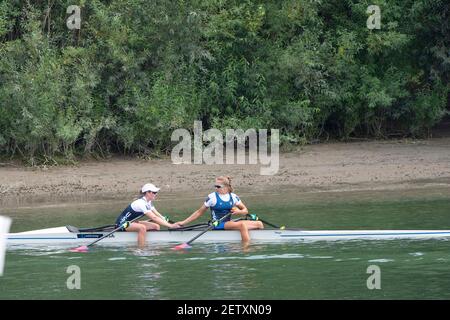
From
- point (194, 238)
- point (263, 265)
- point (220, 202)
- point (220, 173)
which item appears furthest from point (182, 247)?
point (220, 173)

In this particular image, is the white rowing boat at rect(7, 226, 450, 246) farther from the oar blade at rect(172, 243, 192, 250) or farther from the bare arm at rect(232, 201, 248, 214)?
the bare arm at rect(232, 201, 248, 214)

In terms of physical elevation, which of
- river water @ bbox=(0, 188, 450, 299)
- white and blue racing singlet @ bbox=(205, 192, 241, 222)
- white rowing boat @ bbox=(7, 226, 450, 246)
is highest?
white and blue racing singlet @ bbox=(205, 192, 241, 222)

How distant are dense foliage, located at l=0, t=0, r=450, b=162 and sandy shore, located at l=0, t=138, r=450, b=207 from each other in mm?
772

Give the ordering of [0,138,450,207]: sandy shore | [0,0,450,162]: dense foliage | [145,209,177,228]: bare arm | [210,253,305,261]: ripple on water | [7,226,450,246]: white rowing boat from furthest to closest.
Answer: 1. [0,0,450,162]: dense foliage
2. [0,138,450,207]: sandy shore
3. [7,226,450,246]: white rowing boat
4. [145,209,177,228]: bare arm
5. [210,253,305,261]: ripple on water

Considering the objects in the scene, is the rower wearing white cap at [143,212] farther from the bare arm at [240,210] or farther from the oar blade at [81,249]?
the bare arm at [240,210]

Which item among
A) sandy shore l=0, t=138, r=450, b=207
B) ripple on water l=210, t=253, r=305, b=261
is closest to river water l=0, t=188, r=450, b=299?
ripple on water l=210, t=253, r=305, b=261

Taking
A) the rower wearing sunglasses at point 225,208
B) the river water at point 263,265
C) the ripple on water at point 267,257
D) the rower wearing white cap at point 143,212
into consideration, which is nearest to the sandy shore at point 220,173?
the river water at point 263,265

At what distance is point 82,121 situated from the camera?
2541 centimetres

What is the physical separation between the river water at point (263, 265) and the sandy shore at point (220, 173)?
74.6 inches

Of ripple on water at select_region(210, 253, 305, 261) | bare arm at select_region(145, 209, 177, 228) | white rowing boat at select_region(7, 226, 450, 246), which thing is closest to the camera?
ripple on water at select_region(210, 253, 305, 261)

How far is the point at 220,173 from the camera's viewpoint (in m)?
25.2

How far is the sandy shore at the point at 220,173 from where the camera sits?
2397 centimetres

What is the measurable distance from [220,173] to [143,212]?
6533mm

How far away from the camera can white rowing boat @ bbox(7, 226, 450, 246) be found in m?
18.8
